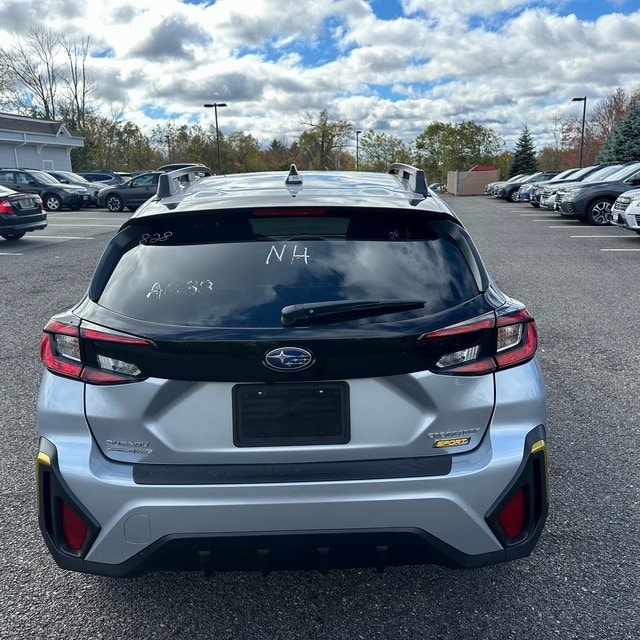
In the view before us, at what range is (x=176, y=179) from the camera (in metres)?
3.05

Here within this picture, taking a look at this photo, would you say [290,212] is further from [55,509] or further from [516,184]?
[516,184]

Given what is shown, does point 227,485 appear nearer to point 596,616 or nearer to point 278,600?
point 278,600

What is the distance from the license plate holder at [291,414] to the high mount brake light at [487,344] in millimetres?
352

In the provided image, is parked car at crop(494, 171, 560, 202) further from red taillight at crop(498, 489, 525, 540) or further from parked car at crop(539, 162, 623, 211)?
red taillight at crop(498, 489, 525, 540)

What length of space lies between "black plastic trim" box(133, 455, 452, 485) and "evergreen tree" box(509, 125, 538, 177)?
5590 centimetres

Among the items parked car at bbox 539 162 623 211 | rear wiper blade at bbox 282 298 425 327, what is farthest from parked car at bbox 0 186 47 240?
parked car at bbox 539 162 623 211

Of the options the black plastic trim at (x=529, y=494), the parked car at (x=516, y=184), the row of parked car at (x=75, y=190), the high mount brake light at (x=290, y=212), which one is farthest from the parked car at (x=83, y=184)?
the black plastic trim at (x=529, y=494)

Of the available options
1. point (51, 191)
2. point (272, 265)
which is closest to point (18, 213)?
point (51, 191)

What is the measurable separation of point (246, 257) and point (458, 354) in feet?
2.68

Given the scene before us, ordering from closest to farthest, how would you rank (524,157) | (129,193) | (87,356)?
(87,356)
(129,193)
(524,157)

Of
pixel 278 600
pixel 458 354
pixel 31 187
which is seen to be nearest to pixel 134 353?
pixel 458 354

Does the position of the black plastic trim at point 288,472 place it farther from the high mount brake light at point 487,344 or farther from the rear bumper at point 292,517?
the high mount brake light at point 487,344

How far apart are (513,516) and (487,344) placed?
599 mm

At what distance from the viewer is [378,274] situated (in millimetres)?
2191
